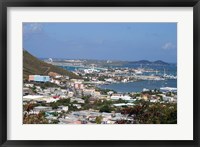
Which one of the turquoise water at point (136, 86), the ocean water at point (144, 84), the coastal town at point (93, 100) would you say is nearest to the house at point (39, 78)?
the coastal town at point (93, 100)

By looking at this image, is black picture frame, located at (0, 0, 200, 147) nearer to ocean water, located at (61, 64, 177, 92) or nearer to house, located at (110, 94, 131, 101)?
ocean water, located at (61, 64, 177, 92)

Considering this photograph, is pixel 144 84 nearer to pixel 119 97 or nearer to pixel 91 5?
pixel 119 97

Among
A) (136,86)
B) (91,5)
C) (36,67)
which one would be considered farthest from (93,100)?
(91,5)

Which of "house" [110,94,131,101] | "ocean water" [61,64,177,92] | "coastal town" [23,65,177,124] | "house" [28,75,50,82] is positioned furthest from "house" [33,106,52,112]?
"house" [110,94,131,101]

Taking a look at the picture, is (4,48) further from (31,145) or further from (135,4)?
(135,4)

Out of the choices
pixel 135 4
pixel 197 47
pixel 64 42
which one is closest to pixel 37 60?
pixel 64 42

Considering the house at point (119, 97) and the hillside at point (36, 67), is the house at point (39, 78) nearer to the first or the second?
the hillside at point (36, 67)
